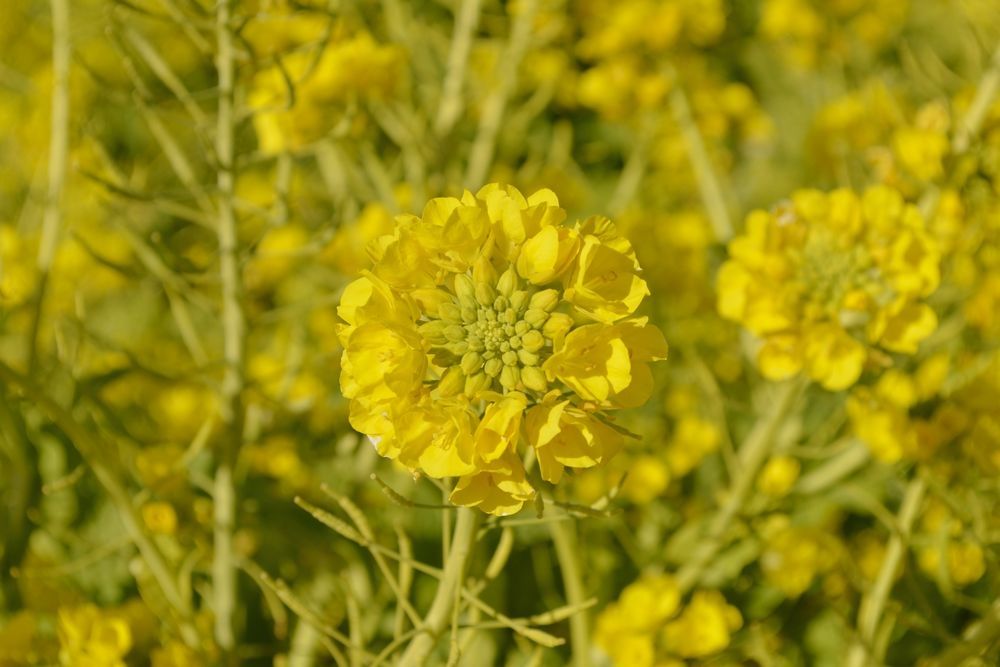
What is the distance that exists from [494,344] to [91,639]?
2.43 feet

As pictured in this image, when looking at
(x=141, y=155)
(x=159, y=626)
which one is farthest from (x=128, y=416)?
(x=141, y=155)

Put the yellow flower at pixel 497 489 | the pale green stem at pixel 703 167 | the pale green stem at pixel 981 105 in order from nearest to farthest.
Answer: the yellow flower at pixel 497 489, the pale green stem at pixel 981 105, the pale green stem at pixel 703 167

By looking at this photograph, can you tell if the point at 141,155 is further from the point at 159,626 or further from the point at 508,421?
the point at 508,421

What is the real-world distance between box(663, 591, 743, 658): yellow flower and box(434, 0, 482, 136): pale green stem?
1091 mm

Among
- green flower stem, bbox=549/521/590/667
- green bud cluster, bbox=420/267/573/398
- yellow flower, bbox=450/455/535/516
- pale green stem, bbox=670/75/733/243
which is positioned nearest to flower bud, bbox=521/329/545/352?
green bud cluster, bbox=420/267/573/398

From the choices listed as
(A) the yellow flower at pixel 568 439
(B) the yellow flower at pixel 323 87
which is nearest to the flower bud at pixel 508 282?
(A) the yellow flower at pixel 568 439

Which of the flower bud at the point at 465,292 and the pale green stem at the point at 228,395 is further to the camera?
the pale green stem at the point at 228,395

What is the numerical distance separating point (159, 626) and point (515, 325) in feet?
2.75

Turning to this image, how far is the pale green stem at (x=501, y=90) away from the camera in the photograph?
1850 mm

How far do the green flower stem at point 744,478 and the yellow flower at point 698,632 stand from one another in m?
0.07

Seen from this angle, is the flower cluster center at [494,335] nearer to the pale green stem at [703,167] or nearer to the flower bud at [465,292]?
the flower bud at [465,292]

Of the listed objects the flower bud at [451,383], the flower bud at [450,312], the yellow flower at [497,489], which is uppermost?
the flower bud at [450,312]

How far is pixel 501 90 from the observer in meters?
1.89

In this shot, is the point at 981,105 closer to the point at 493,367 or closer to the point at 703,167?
the point at 703,167
